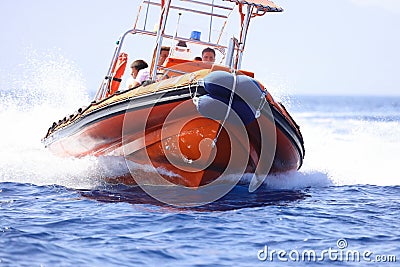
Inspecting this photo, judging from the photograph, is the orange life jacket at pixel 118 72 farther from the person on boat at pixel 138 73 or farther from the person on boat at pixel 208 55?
the person on boat at pixel 208 55

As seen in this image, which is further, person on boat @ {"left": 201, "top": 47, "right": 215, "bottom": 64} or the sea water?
person on boat @ {"left": 201, "top": 47, "right": 215, "bottom": 64}

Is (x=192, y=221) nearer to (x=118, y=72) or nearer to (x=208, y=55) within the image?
(x=208, y=55)

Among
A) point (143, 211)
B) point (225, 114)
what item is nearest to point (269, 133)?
point (225, 114)

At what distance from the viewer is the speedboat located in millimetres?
6359

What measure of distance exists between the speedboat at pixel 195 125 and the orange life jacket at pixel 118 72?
94cm

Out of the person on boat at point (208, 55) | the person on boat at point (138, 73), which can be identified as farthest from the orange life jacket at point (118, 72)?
the person on boat at point (208, 55)

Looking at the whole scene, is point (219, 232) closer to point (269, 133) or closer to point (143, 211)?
point (143, 211)

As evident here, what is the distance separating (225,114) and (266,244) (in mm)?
1700

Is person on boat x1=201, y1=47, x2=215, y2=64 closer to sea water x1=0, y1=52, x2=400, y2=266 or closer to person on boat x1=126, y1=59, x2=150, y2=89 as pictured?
person on boat x1=126, y1=59, x2=150, y2=89

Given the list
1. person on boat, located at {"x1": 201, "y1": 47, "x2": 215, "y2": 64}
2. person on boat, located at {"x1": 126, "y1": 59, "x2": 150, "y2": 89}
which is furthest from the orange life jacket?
person on boat, located at {"x1": 201, "y1": 47, "x2": 215, "y2": 64}

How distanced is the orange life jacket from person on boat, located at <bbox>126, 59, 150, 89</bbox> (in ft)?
2.39

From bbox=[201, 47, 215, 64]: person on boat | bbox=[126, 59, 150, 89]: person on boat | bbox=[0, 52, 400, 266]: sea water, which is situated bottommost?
bbox=[0, 52, 400, 266]: sea water

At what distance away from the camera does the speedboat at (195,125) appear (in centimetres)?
636

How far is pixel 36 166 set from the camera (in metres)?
7.98
